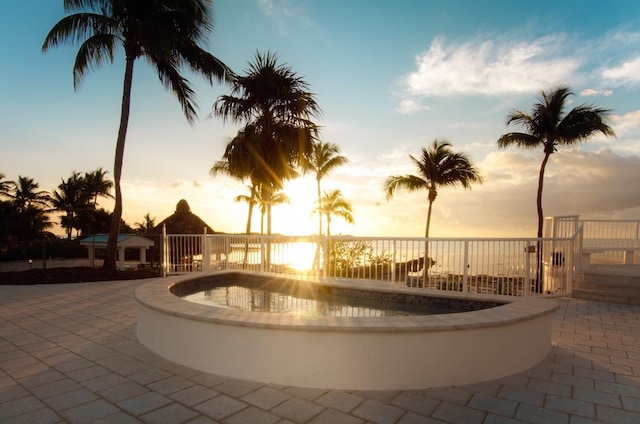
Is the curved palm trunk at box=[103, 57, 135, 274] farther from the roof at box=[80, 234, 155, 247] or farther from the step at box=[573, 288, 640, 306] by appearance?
the step at box=[573, 288, 640, 306]

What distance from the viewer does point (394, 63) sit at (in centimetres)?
738

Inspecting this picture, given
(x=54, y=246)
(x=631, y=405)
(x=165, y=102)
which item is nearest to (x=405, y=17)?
(x=631, y=405)

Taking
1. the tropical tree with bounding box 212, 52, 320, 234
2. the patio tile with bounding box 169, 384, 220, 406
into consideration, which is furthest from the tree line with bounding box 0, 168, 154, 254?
the patio tile with bounding box 169, 384, 220, 406

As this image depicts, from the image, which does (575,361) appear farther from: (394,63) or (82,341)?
(394,63)

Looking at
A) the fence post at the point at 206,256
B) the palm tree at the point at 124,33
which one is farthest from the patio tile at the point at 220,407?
the palm tree at the point at 124,33

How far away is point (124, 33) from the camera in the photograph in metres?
10.1

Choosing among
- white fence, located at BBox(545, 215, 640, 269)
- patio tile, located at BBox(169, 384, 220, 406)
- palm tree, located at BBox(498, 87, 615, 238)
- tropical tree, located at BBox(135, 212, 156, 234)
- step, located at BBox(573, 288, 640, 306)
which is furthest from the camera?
tropical tree, located at BBox(135, 212, 156, 234)

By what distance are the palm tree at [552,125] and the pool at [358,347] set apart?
13.3m

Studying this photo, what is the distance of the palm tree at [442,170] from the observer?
53.8 ft

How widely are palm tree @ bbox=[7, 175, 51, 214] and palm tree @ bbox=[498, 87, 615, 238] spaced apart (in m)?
37.6

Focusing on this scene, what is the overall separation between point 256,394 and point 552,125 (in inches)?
612

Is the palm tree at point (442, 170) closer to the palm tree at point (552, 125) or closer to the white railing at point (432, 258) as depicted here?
the palm tree at point (552, 125)

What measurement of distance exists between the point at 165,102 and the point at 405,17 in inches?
333

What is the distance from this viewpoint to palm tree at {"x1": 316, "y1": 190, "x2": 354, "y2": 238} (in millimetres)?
21312
